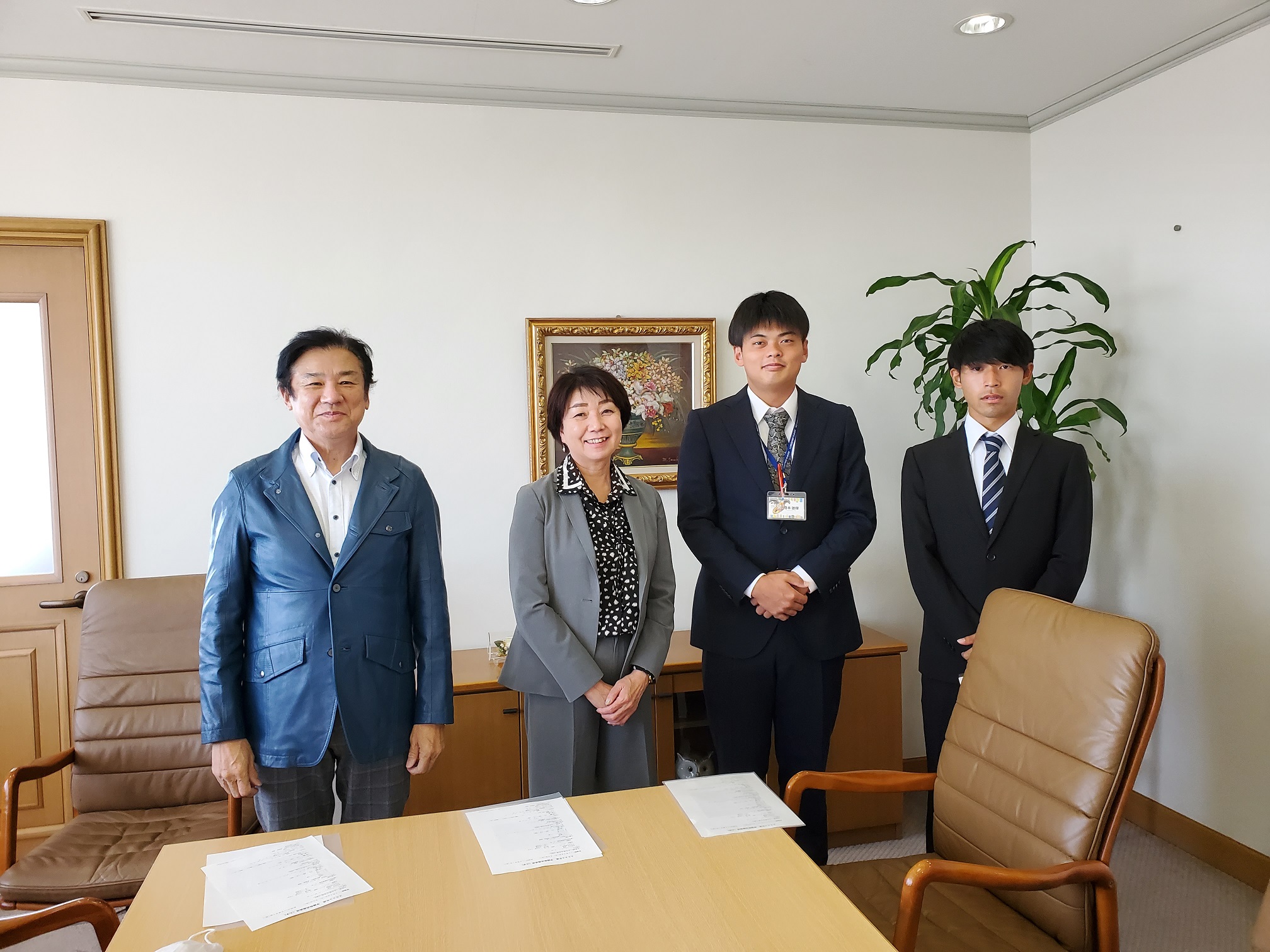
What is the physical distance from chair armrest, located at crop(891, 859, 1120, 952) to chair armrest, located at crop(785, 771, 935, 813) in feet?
1.08

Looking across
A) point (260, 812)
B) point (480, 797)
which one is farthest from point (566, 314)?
point (260, 812)

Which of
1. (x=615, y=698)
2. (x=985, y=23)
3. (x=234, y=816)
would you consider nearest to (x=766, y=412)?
(x=615, y=698)

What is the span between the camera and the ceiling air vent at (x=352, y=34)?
2.72 m

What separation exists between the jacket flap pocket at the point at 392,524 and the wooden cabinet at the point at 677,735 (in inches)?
Result: 41.2

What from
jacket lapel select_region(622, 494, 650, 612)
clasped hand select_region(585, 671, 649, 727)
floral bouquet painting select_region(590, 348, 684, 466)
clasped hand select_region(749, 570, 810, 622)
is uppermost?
floral bouquet painting select_region(590, 348, 684, 466)

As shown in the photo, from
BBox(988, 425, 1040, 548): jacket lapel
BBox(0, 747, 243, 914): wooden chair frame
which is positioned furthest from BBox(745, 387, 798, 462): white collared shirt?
BBox(0, 747, 243, 914): wooden chair frame

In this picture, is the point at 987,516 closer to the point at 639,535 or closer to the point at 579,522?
the point at 639,535

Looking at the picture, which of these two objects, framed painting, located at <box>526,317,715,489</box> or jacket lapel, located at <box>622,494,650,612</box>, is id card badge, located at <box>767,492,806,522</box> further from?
framed painting, located at <box>526,317,715,489</box>

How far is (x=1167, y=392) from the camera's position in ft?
10.8

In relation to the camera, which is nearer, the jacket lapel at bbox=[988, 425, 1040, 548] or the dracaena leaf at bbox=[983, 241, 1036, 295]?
the jacket lapel at bbox=[988, 425, 1040, 548]

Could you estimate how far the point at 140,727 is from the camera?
251cm

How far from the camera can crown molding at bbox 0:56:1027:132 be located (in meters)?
3.05

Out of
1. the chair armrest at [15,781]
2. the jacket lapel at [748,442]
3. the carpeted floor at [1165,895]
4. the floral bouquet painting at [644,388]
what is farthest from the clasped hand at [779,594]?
the chair armrest at [15,781]

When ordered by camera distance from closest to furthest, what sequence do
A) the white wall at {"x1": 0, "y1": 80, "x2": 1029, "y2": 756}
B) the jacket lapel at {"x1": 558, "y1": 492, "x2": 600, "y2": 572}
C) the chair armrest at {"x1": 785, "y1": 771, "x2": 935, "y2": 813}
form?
the chair armrest at {"x1": 785, "y1": 771, "x2": 935, "y2": 813}, the jacket lapel at {"x1": 558, "y1": 492, "x2": 600, "y2": 572}, the white wall at {"x1": 0, "y1": 80, "x2": 1029, "y2": 756}
